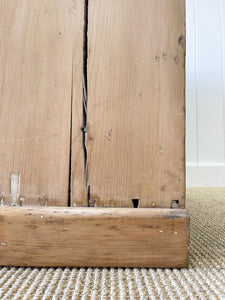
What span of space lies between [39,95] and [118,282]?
310 mm

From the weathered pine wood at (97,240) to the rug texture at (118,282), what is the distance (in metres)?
0.01

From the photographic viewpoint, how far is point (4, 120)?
1.71 feet

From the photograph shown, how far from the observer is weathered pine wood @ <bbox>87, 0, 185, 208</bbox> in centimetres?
51

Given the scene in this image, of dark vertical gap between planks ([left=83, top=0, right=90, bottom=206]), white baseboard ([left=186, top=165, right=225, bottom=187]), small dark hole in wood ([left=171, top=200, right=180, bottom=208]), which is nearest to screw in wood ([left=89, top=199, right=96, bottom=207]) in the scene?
dark vertical gap between planks ([left=83, top=0, right=90, bottom=206])

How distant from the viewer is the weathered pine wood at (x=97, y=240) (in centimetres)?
49

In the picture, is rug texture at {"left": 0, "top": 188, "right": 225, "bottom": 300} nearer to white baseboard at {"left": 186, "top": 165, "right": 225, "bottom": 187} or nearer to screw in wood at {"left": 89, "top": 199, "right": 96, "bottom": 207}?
screw in wood at {"left": 89, "top": 199, "right": 96, "bottom": 207}

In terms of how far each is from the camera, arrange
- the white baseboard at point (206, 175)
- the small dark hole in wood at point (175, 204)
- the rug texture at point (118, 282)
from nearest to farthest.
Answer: the rug texture at point (118, 282)
the small dark hole in wood at point (175, 204)
the white baseboard at point (206, 175)

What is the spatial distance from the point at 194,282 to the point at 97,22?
0.42m

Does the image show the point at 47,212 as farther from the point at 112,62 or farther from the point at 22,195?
the point at 112,62

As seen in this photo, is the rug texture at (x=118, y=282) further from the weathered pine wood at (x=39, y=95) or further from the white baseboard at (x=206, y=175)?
the white baseboard at (x=206, y=175)

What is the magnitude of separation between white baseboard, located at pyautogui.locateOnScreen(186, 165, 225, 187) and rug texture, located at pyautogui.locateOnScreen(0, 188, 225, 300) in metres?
1.53

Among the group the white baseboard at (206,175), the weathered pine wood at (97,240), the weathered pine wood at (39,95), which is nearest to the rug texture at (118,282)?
the weathered pine wood at (97,240)

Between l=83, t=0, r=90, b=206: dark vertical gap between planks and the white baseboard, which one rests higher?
l=83, t=0, r=90, b=206: dark vertical gap between planks

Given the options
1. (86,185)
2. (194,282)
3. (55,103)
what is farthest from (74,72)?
(194,282)
